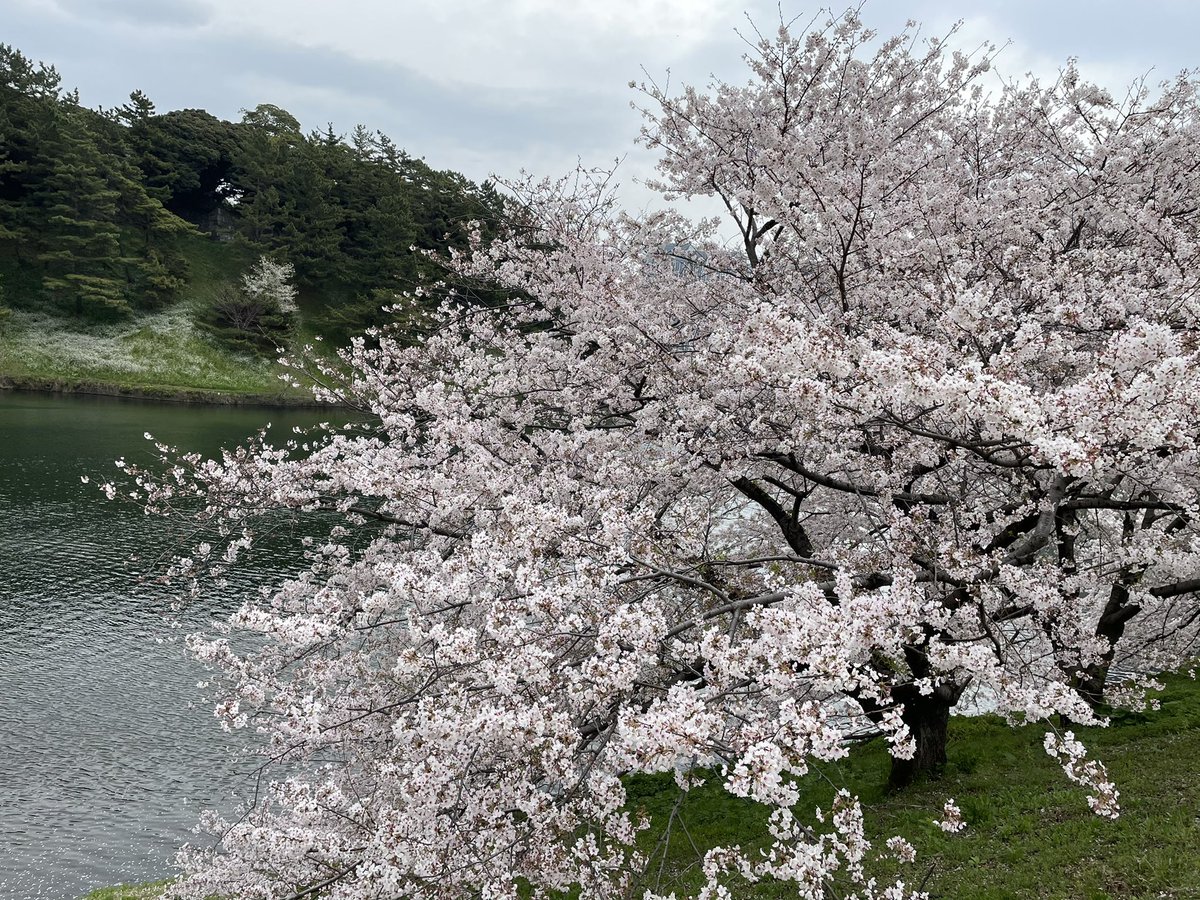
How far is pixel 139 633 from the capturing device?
58.7ft

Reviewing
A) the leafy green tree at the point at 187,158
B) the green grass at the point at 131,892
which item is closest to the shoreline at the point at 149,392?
the leafy green tree at the point at 187,158

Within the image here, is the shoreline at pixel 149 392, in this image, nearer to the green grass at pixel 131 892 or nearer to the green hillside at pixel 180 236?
the green hillside at pixel 180 236

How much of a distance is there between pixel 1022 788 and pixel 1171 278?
581 cm

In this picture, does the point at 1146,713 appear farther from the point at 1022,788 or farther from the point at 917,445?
the point at 917,445

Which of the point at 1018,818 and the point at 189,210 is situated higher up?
the point at 189,210

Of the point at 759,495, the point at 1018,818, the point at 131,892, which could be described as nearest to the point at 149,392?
the point at 131,892

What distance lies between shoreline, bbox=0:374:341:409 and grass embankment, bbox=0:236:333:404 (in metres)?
0.06

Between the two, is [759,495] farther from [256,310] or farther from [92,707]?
[256,310]

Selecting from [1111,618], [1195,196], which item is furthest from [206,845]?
[1195,196]

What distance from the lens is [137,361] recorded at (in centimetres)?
4878

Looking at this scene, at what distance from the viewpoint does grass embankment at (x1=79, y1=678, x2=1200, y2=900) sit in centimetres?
612

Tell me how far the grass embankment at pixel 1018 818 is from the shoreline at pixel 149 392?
42358 millimetres

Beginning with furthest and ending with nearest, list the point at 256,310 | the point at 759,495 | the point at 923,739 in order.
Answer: the point at 256,310, the point at 923,739, the point at 759,495

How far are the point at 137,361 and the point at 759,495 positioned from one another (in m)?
52.4
